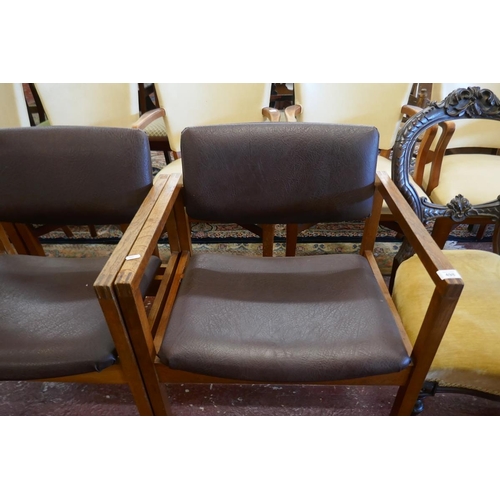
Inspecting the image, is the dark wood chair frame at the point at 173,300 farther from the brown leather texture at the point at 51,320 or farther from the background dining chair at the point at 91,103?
the background dining chair at the point at 91,103

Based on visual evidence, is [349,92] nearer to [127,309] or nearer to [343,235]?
[343,235]

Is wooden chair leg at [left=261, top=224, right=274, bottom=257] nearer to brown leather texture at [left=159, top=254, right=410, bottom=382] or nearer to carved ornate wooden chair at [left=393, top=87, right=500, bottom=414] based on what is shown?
brown leather texture at [left=159, top=254, right=410, bottom=382]

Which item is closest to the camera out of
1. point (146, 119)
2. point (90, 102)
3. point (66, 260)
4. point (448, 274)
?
point (448, 274)

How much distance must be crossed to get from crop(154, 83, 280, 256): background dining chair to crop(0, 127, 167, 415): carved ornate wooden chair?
1.98ft

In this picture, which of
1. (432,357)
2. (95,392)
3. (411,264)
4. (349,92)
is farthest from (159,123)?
(432,357)

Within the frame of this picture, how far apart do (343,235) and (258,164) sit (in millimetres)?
1064

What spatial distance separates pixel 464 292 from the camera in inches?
37.4

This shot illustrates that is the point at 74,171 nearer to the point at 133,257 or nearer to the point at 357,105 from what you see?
the point at 133,257

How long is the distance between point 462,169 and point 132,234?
1.37 metres

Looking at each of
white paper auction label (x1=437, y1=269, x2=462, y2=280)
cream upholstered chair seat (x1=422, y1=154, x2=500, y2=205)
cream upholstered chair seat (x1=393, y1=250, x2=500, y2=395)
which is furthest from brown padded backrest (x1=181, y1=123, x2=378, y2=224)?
cream upholstered chair seat (x1=422, y1=154, x2=500, y2=205)

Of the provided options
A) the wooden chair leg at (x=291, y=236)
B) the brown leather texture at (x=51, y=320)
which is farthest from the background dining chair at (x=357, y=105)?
the brown leather texture at (x=51, y=320)

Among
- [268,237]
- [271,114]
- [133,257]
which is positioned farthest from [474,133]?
[133,257]

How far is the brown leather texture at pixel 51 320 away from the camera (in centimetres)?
80

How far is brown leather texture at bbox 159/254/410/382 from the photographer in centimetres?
79
